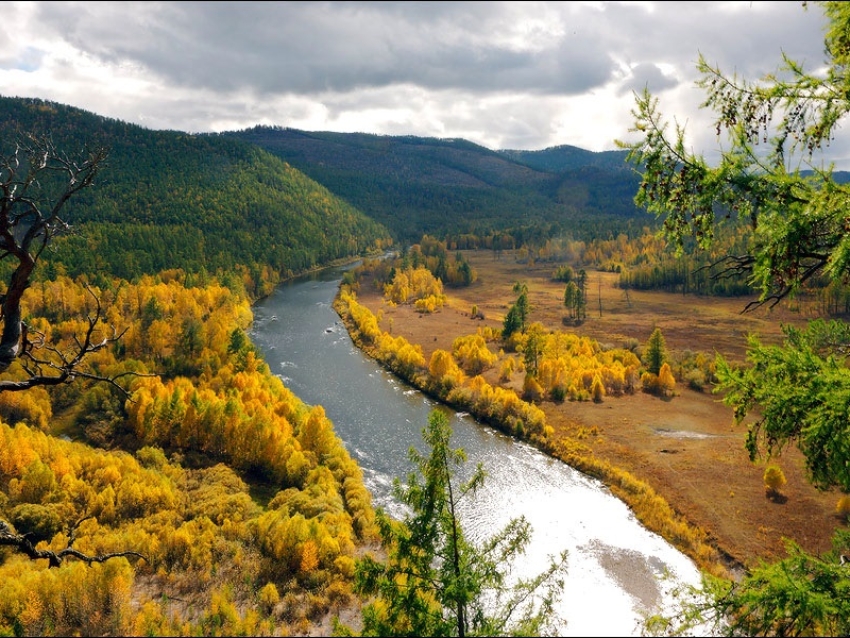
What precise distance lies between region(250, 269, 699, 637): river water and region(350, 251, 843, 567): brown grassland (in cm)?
560

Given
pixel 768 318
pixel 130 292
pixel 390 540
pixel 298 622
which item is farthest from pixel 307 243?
pixel 390 540

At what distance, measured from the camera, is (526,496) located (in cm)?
4597

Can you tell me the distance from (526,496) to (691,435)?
23.8 m

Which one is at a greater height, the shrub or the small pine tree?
the small pine tree

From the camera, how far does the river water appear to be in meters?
33.8

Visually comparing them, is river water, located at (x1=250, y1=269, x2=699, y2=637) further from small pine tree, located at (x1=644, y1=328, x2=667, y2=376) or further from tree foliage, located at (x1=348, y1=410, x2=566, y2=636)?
small pine tree, located at (x1=644, y1=328, x2=667, y2=376)

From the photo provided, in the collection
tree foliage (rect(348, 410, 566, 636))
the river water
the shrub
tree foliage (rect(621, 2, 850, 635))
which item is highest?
tree foliage (rect(621, 2, 850, 635))

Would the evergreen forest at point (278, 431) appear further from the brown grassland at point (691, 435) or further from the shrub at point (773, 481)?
the shrub at point (773, 481)

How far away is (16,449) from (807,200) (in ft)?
170

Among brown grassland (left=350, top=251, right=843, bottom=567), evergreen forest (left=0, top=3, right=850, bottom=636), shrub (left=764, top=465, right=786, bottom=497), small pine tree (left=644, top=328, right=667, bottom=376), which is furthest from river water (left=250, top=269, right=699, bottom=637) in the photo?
small pine tree (left=644, top=328, right=667, bottom=376)

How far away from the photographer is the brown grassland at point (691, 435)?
41.3 m

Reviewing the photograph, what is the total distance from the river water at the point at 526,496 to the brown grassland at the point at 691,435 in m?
5.60

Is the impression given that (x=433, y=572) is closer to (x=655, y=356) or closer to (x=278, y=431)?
(x=278, y=431)

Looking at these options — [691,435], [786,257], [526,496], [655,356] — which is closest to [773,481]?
[691,435]
